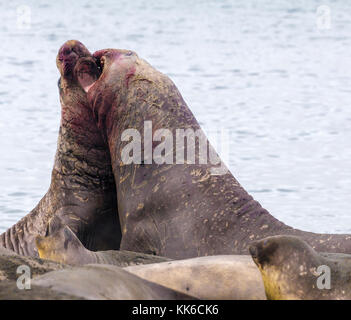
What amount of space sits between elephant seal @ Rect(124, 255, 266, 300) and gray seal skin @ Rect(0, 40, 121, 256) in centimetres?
173

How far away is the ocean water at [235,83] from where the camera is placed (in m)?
9.02

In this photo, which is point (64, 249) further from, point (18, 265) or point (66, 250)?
point (18, 265)

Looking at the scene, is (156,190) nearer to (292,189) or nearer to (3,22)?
(292,189)

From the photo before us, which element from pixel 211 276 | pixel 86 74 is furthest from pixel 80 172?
pixel 211 276

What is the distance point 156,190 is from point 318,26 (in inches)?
628

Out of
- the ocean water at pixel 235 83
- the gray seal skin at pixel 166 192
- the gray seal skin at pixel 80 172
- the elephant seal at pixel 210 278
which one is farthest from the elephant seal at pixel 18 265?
the ocean water at pixel 235 83

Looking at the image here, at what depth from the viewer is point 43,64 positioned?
16.0m

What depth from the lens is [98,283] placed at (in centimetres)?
349

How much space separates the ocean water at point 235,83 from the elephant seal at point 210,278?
3.66 m

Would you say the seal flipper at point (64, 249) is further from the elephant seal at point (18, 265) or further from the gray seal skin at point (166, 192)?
the gray seal skin at point (166, 192)

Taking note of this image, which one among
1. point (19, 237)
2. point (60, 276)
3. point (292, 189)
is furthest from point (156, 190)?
point (292, 189)

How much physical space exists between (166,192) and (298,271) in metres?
1.68

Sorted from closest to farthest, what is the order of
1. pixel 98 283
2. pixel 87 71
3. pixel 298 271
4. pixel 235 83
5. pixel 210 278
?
pixel 98 283
pixel 298 271
pixel 210 278
pixel 87 71
pixel 235 83

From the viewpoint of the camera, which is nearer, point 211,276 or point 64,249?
point 211,276
